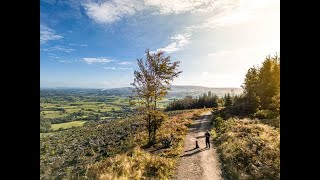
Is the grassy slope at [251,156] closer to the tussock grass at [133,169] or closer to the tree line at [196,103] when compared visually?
the tussock grass at [133,169]

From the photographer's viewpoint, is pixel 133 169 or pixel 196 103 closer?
pixel 133 169

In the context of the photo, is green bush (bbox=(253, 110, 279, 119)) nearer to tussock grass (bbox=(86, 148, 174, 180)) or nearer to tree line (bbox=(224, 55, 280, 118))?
tree line (bbox=(224, 55, 280, 118))

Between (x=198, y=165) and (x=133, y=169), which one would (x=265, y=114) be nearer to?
(x=198, y=165)

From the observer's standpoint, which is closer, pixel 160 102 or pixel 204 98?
pixel 160 102

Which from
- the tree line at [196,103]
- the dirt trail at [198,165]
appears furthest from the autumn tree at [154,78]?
the tree line at [196,103]

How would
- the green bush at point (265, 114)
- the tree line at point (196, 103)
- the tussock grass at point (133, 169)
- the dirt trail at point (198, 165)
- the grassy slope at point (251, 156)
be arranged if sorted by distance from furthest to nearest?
1. the tree line at point (196, 103)
2. the green bush at point (265, 114)
3. the dirt trail at point (198, 165)
4. the tussock grass at point (133, 169)
5. the grassy slope at point (251, 156)

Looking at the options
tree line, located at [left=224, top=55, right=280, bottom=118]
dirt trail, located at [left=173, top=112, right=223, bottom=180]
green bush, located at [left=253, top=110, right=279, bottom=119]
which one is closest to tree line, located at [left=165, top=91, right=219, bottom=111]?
tree line, located at [left=224, top=55, right=280, bottom=118]

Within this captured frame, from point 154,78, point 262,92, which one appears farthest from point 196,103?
point 154,78

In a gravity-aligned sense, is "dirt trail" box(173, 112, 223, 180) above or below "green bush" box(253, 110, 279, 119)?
below
